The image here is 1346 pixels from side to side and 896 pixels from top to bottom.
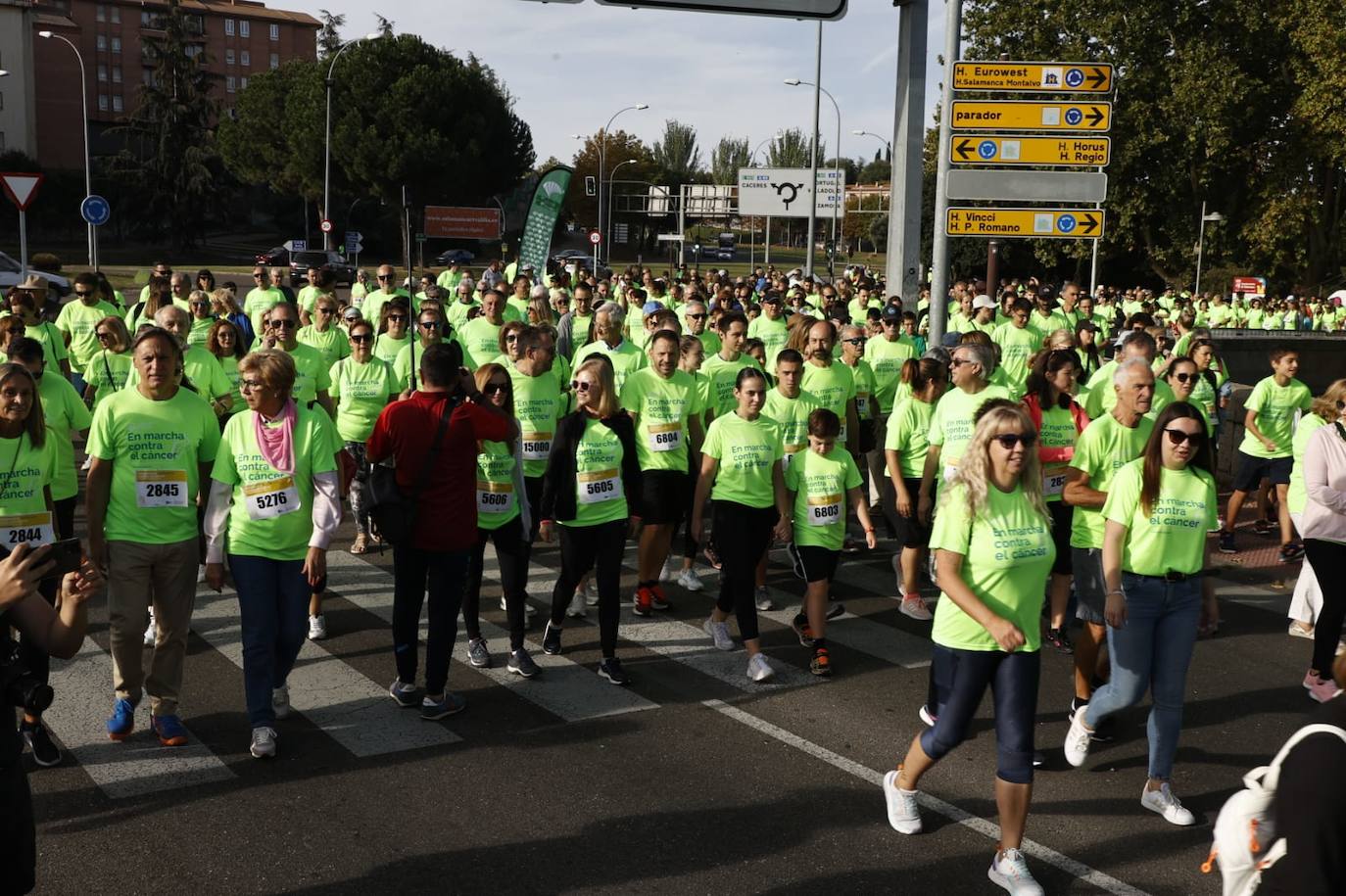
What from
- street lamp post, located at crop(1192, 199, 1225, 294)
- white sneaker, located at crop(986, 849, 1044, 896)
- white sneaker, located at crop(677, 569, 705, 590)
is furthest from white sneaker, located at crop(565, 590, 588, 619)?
street lamp post, located at crop(1192, 199, 1225, 294)

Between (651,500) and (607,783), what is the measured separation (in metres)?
3.07

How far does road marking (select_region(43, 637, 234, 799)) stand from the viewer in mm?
5465

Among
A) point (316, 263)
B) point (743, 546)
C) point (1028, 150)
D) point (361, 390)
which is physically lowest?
point (743, 546)

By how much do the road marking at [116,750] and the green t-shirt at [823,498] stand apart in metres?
3.32

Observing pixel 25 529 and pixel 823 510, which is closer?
pixel 25 529

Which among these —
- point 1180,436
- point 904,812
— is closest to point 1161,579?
point 1180,436

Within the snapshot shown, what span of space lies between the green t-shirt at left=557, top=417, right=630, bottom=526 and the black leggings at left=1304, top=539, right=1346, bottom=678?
377 cm

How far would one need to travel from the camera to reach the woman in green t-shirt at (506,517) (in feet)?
22.7

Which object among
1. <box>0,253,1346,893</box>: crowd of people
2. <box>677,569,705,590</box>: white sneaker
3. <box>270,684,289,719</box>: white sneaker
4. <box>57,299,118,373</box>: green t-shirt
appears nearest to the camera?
<box>0,253,1346,893</box>: crowd of people

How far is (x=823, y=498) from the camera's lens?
280 inches

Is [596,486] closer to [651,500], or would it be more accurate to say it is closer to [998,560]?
[651,500]

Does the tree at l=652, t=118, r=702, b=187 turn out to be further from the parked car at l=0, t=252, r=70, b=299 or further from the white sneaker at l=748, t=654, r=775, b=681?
the white sneaker at l=748, t=654, r=775, b=681

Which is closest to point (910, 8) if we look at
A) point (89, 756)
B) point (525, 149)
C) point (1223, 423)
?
point (1223, 423)

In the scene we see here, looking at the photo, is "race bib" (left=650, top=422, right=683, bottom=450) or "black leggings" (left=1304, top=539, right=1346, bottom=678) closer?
"black leggings" (left=1304, top=539, right=1346, bottom=678)
